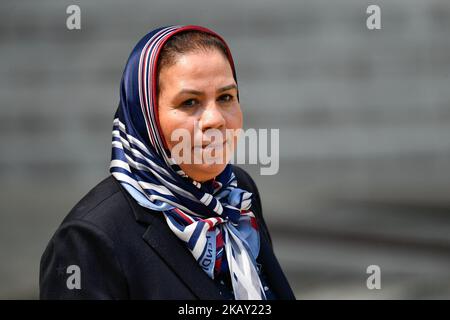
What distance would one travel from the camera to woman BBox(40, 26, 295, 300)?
1.54 metres

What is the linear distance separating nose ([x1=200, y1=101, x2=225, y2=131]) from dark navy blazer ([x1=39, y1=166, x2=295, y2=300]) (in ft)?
0.80

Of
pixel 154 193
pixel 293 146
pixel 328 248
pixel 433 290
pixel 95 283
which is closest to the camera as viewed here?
pixel 95 283

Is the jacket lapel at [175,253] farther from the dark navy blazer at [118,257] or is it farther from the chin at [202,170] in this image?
the chin at [202,170]

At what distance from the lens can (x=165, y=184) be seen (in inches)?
65.7

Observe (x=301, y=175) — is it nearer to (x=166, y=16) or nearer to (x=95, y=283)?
(x=166, y=16)

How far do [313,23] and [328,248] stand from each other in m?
1.86

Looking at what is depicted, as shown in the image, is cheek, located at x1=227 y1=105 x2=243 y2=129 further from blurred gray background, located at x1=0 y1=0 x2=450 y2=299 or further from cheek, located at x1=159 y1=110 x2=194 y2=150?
blurred gray background, located at x1=0 y1=0 x2=450 y2=299

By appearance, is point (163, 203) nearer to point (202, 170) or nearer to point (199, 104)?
point (202, 170)

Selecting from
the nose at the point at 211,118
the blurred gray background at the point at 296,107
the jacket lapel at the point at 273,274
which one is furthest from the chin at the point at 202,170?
the blurred gray background at the point at 296,107

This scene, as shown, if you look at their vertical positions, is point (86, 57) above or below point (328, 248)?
above

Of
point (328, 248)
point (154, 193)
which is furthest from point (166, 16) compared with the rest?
point (154, 193)

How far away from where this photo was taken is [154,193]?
1.65m

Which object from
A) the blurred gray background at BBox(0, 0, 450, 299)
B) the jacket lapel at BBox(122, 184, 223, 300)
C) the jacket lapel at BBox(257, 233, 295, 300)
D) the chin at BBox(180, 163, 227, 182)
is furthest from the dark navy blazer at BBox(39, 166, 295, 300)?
the blurred gray background at BBox(0, 0, 450, 299)

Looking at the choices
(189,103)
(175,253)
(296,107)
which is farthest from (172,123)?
(296,107)
